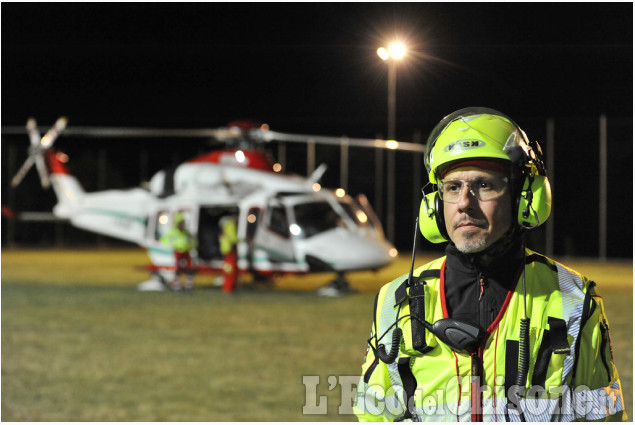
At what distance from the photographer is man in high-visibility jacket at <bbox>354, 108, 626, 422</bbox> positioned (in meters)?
2.13

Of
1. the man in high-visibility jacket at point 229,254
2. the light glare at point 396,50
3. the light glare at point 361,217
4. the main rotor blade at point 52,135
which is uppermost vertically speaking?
the main rotor blade at point 52,135

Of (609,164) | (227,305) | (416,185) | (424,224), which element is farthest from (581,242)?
(424,224)

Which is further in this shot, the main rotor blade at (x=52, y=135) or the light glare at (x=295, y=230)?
the main rotor blade at (x=52, y=135)

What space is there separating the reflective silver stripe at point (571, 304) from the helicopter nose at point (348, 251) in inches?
517

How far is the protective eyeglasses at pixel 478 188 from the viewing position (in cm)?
216

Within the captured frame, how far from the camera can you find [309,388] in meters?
7.39

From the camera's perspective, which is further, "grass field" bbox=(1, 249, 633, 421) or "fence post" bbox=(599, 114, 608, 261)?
"fence post" bbox=(599, 114, 608, 261)

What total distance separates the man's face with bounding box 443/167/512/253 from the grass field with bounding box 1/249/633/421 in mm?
2893

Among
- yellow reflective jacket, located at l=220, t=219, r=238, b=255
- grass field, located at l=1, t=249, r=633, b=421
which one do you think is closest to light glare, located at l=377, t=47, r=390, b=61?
grass field, located at l=1, t=249, r=633, b=421

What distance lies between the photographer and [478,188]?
2.18 metres

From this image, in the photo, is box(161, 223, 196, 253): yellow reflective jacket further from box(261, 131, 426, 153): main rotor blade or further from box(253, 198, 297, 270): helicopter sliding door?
box(261, 131, 426, 153): main rotor blade

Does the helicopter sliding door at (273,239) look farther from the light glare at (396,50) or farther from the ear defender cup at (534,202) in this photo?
the ear defender cup at (534,202)

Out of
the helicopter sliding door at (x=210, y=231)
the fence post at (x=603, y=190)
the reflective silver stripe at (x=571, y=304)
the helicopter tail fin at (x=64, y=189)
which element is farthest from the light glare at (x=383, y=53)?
the fence post at (x=603, y=190)

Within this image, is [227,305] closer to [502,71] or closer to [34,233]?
[502,71]
